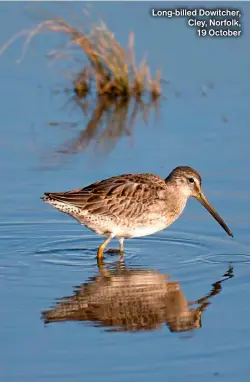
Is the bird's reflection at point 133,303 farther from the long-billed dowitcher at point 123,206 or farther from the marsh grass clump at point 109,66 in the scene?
the marsh grass clump at point 109,66

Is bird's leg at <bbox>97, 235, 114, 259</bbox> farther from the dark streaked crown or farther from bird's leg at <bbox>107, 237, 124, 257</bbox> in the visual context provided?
the dark streaked crown

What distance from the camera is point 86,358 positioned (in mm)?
7410

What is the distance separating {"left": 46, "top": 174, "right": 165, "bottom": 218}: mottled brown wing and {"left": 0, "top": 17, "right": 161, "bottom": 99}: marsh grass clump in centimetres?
491

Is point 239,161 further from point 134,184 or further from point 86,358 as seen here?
point 86,358

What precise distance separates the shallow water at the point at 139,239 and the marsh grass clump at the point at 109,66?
0.41 metres

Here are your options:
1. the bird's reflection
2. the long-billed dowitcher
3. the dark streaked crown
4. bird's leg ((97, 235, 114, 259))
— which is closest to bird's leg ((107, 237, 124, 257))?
the long-billed dowitcher

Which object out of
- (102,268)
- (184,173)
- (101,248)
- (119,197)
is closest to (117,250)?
(101,248)

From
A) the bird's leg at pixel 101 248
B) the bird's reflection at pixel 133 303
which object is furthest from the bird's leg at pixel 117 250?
the bird's reflection at pixel 133 303

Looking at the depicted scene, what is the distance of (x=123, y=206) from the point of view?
10.3m

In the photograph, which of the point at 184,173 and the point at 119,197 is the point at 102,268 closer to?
the point at 119,197

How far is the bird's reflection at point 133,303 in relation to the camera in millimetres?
8273

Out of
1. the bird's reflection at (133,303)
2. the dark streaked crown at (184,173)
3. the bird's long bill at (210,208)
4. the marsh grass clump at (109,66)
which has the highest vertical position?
the marsh grass clump at (109,66)

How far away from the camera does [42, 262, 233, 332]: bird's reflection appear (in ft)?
27.1

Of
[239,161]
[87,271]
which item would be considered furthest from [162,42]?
[87,271]
